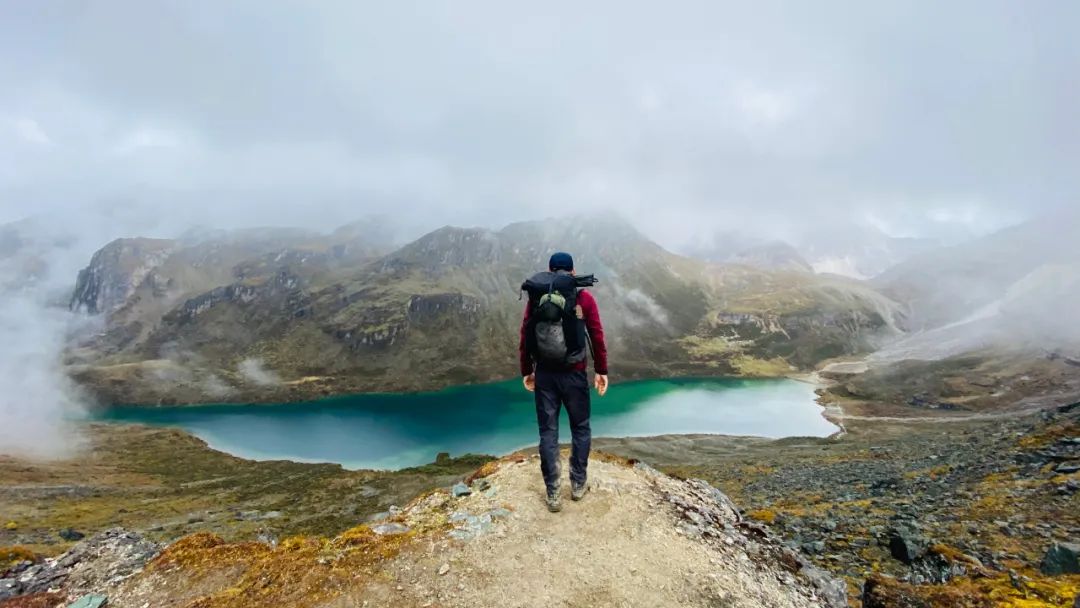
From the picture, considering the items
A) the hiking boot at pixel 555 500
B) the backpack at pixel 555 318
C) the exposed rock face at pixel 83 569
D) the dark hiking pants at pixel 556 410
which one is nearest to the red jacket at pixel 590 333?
the backpack at pixel 555 318

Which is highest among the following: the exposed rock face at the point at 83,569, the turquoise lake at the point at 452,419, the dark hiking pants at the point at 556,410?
the dark hiking pants at the point at 556,410

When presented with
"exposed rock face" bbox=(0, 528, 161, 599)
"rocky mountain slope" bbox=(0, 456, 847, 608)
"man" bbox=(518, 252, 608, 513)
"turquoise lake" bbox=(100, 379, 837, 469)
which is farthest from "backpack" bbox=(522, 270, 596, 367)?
"turquoise lake" bbox=(100, 379, 837, 469)

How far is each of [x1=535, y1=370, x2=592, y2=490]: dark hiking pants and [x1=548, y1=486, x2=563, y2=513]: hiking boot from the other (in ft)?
0.28

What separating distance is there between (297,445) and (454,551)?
128 metres

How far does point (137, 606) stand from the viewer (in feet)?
26.3

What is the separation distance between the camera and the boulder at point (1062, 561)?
33.4ft

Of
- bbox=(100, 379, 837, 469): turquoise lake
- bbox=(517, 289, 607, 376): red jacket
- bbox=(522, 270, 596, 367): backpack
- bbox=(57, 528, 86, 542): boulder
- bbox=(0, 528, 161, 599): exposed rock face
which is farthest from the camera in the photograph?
bbox=(100, 379, 837, 469): turquoise lake

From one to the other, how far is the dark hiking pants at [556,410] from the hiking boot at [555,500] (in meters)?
0.09

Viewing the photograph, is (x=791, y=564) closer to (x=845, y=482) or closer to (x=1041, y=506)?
(x=1041, y=506)

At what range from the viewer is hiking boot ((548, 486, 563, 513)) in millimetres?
9477

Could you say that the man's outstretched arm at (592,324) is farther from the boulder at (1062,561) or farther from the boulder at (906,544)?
the boulder at (906,544)

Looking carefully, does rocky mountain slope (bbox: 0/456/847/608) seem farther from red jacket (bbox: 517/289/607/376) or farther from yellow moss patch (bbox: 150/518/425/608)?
red jacket (bbox: 517/289/607/376)

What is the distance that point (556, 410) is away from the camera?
971cm

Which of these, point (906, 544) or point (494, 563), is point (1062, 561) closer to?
point (906, 544)
